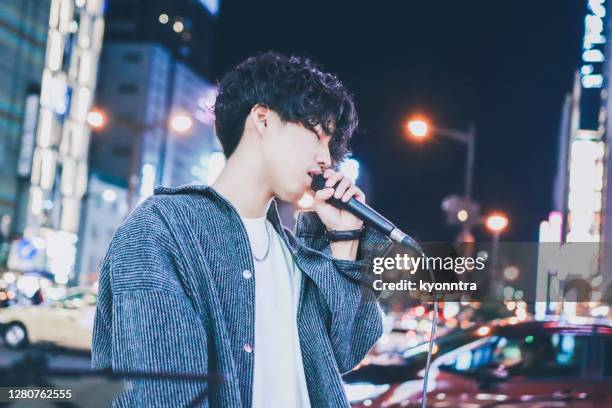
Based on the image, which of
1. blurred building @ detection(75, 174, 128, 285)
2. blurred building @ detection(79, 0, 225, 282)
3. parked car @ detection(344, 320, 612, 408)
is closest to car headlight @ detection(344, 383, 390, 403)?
parked car @ detection(344, 320, 612, 408)

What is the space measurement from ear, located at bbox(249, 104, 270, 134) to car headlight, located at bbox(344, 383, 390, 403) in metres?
4.14

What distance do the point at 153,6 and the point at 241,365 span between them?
2818 inches

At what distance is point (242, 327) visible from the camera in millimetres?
1823

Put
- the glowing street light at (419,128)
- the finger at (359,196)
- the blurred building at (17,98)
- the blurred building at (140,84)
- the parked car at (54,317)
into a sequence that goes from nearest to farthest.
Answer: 1. the finger at (359,196)
2. the parked car at (54,317)
3. the glowing street light at (419,128)
4. the blurred building at (17,98)
5. the blurred building at (140,84)

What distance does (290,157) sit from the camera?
202cm

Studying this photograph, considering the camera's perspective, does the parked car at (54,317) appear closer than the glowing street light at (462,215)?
Yes

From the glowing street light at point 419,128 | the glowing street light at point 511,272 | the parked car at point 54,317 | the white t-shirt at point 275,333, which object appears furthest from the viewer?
the glowing street light at point 419,128

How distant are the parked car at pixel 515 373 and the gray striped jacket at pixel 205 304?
3.89 m

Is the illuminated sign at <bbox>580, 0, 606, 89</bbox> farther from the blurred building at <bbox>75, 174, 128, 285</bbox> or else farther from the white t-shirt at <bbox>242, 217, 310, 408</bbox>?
the blurred building at <bbox>75, 174, 128, 285</bbox>

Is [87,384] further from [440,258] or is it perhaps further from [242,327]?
[440,258]

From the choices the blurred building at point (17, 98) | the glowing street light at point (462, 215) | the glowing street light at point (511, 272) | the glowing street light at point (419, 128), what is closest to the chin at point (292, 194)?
the glowing street light at point (511, 272)

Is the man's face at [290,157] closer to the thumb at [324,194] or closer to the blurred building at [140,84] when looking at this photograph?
the thumb at [324,194]

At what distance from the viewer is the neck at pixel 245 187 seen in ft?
6.72

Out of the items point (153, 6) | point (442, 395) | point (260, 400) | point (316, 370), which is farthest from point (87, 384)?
point (153, 6)
